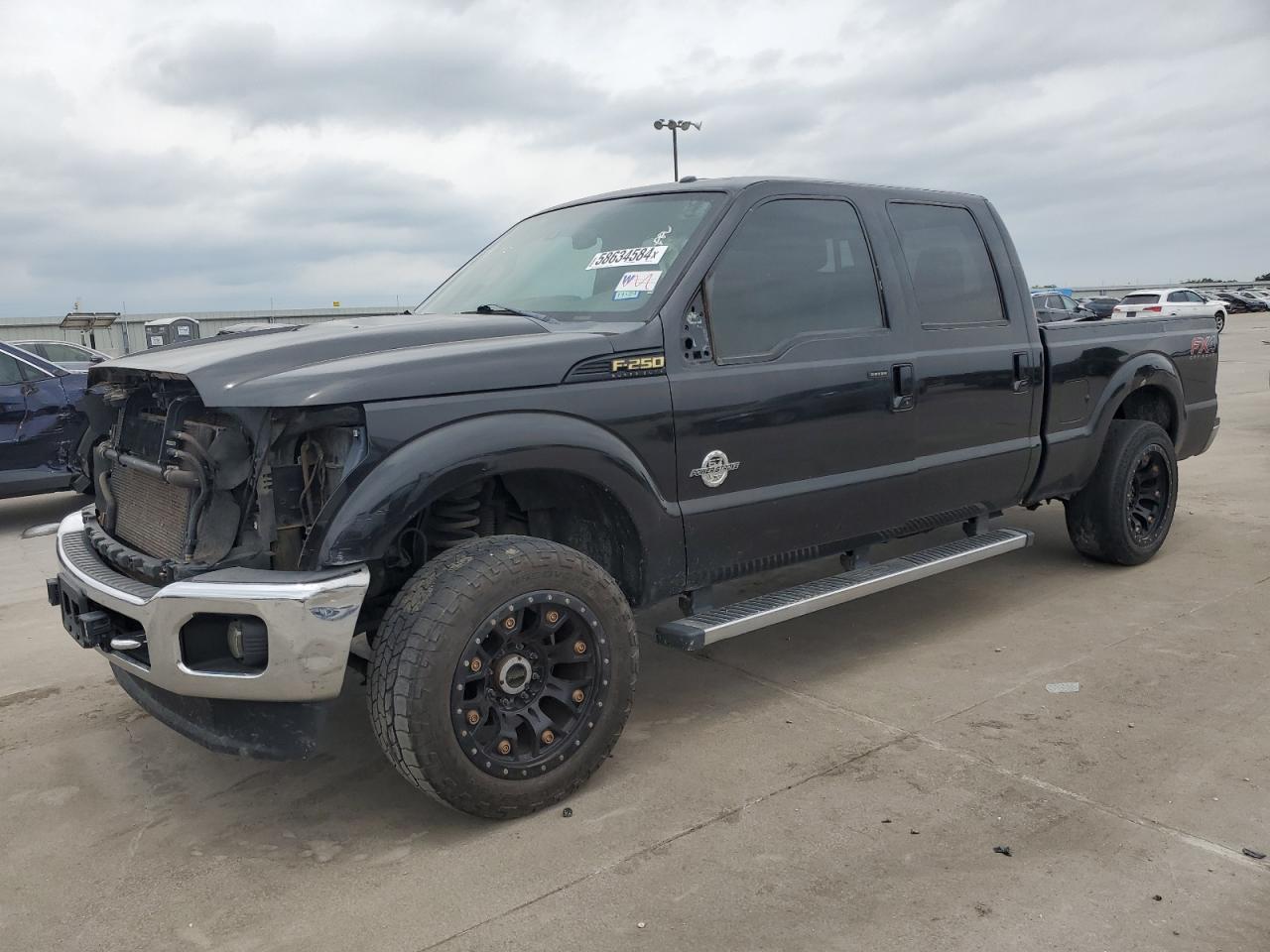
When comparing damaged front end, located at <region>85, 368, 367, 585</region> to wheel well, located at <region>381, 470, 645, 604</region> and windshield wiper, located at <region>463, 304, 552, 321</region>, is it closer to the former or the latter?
wheel well, located at <region>381, 470, 645, 604</region>

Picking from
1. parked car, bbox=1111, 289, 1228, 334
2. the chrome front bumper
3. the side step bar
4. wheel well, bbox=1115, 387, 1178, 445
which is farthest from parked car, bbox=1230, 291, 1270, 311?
the chrome front bumper

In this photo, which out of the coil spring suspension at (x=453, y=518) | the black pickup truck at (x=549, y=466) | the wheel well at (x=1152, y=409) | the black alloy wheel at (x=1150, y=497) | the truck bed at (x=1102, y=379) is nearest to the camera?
the black pickup truck at (x=549, y=466)

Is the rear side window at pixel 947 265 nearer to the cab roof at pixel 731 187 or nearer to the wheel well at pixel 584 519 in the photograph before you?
the cab roof at pixel 731 187

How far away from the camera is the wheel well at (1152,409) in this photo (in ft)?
19.0

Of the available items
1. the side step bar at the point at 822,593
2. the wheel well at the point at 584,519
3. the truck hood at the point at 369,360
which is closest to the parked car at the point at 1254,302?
the side step bar at the point at 822,593

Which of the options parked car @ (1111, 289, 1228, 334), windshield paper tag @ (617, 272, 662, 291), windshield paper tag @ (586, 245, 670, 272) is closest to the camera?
windshield paper tag @ (617, 272, 662, 291)

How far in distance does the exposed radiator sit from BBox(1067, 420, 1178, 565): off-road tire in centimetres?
445

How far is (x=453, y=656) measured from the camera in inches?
113

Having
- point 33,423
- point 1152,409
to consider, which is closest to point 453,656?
point 1152,409

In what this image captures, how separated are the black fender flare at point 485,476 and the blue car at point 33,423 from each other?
6.25 m

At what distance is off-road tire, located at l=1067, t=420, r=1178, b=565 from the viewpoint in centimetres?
543

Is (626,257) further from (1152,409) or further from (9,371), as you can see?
(9,371)

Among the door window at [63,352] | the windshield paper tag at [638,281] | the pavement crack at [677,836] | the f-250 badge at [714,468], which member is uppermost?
the door window at [63,352]

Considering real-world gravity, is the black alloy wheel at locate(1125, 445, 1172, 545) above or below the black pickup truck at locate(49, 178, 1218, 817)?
below
